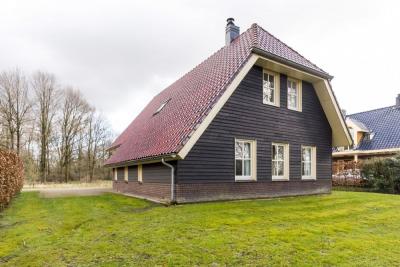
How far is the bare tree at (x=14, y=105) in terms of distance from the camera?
3023 cm

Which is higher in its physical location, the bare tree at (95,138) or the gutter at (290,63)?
the gutter at (290,63)

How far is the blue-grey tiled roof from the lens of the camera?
74.7ft

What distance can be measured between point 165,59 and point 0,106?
19382 millimetres

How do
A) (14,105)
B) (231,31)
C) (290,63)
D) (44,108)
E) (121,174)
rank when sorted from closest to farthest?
(290,63) < (231,31) < (121,174) < (14,105) < (44,108)

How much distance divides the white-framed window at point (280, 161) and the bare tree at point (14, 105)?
91.5 feet

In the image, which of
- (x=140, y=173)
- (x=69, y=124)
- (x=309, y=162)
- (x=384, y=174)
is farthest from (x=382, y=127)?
(x=69, y=124)

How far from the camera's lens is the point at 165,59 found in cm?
2241

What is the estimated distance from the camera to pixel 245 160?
452 inches

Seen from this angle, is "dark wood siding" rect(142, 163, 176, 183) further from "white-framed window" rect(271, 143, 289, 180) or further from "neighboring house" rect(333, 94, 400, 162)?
"neighboring house" rect(333, 94, 400, 162)

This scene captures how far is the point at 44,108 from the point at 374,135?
1336 inches

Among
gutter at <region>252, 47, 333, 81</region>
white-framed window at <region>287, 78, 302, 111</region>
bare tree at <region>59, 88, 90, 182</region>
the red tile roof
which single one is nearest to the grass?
the red tile roof

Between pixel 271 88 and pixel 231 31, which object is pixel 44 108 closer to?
pixel 231 31

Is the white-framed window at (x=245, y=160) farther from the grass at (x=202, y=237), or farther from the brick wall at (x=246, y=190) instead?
the grass at (x=202, y=237)

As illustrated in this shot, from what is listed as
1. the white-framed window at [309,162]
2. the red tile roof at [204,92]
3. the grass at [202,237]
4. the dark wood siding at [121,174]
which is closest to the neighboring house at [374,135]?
the white-framed window at [309,162]
